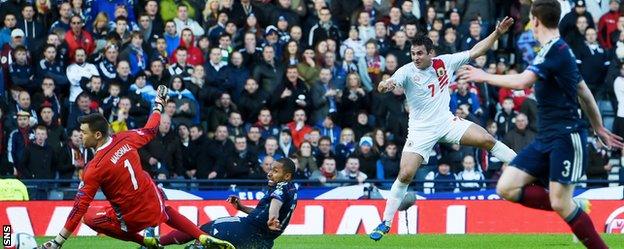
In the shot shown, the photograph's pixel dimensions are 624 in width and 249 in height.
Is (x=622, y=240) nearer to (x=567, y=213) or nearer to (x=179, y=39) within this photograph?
(x=567, y=213)

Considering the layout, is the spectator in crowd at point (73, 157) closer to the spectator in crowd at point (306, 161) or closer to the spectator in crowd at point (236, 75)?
the spectator in crowd at point (236, 75)

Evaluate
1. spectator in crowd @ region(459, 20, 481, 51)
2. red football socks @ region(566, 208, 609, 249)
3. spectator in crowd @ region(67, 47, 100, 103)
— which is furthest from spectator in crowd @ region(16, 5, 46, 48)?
red football socks @ region(566, 208, 609, 249)

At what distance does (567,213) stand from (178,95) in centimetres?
1207

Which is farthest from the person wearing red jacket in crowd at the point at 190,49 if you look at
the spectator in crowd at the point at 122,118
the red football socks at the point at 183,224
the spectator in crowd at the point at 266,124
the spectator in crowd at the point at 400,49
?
the red football socks at the point at 183,224

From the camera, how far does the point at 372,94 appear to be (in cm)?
2422

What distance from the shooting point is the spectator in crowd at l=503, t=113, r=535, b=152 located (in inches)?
917

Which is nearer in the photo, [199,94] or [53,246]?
[53,246]

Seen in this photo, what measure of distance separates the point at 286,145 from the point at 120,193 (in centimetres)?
989

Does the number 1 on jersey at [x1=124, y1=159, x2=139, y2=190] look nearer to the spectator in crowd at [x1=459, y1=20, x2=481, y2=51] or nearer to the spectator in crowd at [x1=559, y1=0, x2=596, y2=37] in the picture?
the spectator in crowd at [x1=459, y1=20, x2=481, y2=51]

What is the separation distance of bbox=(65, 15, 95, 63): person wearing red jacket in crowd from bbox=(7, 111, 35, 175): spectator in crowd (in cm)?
167

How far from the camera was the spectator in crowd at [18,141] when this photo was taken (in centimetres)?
2170

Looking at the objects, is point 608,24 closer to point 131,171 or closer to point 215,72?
point 215,72

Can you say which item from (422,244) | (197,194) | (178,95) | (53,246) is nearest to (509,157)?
(422,244)

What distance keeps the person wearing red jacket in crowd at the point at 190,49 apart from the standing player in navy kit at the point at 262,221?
1004cm
